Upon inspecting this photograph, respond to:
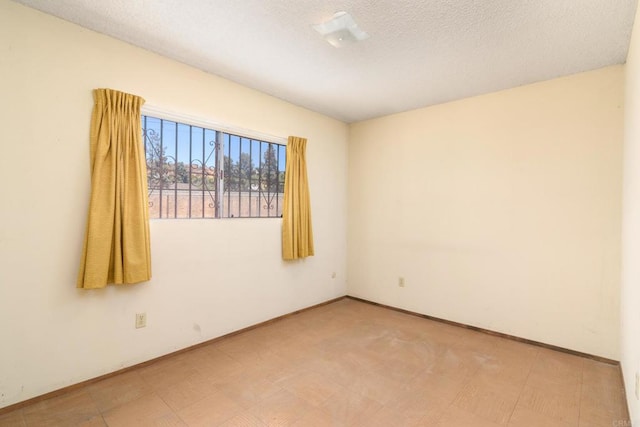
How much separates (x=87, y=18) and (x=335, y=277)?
358cm

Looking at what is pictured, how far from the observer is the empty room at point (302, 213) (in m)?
1.87

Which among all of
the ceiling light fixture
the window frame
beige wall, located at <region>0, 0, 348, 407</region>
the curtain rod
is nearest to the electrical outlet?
beige wall, located at <region>0, 0, 348, 407</region>

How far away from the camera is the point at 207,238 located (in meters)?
2.77

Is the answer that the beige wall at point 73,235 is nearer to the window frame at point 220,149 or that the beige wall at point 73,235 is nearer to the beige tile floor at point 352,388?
the window frame at point 220,149

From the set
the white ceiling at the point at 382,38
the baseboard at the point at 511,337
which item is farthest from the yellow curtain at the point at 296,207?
the baseboard at the point at 511,337

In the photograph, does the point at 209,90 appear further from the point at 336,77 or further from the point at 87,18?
the point at 336,77

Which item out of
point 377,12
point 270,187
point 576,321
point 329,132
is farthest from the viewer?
point 329,132

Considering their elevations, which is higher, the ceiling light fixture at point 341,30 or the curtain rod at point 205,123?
the ceiling light fixture at point 341,30

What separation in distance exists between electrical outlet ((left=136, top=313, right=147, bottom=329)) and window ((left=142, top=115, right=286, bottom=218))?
79 cm

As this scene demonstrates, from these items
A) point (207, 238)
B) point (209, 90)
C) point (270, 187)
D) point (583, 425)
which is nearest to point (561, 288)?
point (583, 425)

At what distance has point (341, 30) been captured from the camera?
2031 mm

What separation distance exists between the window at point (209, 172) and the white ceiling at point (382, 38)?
611mm

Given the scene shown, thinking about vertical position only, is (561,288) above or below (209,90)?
below

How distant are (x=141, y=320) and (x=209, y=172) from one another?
1.37 metres
